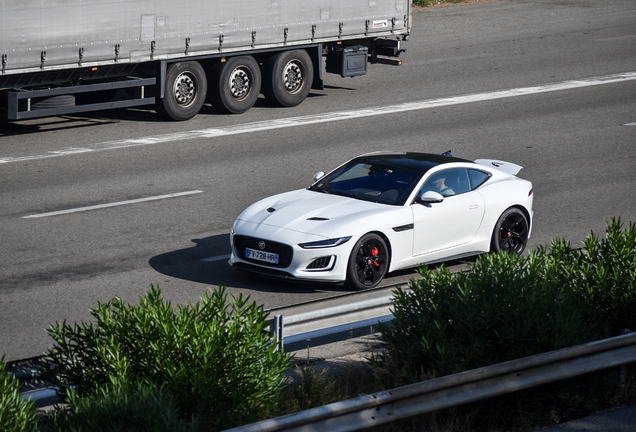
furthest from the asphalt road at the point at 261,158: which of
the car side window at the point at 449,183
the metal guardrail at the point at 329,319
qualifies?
the metal guardrail at the point at 329,319

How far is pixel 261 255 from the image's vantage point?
32.2ft

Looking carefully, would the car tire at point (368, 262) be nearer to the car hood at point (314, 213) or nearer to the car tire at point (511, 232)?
the car hood at point (314, 213)

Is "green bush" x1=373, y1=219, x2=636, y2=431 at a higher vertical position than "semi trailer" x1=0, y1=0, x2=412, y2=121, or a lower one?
lower

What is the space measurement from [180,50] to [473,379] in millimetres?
13278

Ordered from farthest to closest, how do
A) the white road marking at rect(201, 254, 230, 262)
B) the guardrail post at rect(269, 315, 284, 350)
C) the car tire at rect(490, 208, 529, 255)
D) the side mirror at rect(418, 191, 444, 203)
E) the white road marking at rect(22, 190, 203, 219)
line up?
the white road marking at rect(22, 190, 203, 219)
the car tire at rect(490, 208, 529, 255)
the white road marking at rect(201, 254, 230, 262)
the side mirror at rect(418, 191, 444, 203)
the guardrail post at rect(269, 315, 284, 350)

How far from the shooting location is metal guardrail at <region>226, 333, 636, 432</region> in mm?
5270

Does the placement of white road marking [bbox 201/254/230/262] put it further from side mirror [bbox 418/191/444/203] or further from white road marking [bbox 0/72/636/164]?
white road marking [bbox 0/72/636/164]

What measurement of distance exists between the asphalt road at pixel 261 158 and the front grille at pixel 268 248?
33 cm

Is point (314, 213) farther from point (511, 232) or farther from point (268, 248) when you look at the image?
point (511, 232)

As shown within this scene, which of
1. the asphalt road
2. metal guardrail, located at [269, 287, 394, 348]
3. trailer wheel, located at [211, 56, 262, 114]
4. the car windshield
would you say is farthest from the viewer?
trailer wheel, located at [211, 56, 262, 114]

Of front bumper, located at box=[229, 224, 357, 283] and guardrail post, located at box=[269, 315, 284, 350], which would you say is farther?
front bumper, located at box=[229, 224, 357, 283]

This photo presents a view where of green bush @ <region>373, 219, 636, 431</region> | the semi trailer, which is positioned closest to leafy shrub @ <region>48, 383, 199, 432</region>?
green bush @ <region>373, 219, 636, 431</region>

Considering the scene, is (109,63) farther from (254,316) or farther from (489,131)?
(254,316)

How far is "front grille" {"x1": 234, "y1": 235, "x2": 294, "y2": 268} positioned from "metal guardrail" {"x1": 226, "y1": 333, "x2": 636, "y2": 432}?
13.0 ft
